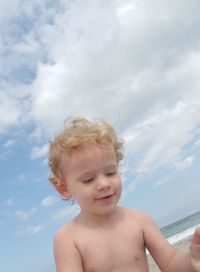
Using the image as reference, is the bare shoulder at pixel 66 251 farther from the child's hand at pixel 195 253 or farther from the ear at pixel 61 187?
the child's hand at pixel 195 253

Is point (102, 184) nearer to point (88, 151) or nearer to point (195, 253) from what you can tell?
point (88, 151)

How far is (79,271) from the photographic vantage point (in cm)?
263

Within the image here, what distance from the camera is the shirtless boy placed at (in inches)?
106

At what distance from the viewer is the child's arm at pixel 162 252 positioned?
2.54 meters

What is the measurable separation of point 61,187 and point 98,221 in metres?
0.36

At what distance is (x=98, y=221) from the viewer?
113 inches

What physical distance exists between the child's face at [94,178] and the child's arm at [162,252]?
0.32 metres

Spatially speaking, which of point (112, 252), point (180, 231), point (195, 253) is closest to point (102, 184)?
point (112, 252)

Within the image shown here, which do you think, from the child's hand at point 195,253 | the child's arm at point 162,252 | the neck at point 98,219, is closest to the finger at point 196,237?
the child's hand at point 195,253

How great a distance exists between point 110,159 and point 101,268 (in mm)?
703

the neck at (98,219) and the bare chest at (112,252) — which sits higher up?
the neck at (98,219)

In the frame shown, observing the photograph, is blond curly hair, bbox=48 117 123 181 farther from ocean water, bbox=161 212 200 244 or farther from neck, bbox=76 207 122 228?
ocean water, bbox=161 212 200 244

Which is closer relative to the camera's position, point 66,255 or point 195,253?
point 195,253

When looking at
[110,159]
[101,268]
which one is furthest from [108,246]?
[110,159]
